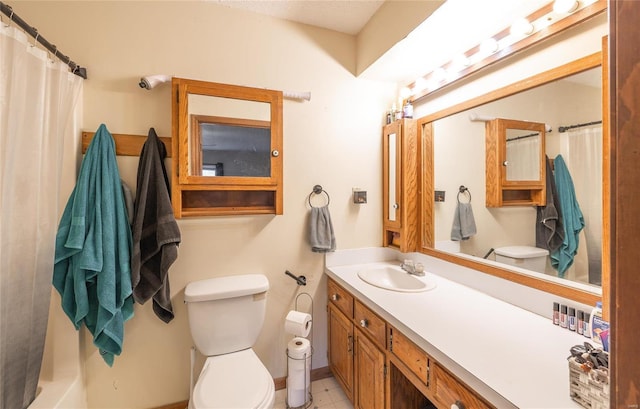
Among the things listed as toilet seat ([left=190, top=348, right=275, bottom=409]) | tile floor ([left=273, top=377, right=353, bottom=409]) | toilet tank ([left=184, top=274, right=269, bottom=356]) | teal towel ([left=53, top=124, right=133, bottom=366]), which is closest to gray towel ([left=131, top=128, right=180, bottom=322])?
teal towel ([left=53, top=124, right=133, bottom=366])

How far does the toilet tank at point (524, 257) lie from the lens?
1176mm

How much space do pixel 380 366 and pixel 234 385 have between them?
0.70m

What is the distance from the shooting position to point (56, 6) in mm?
1346

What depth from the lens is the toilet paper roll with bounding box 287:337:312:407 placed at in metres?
1.56

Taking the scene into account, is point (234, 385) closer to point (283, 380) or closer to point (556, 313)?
point (283, 380)

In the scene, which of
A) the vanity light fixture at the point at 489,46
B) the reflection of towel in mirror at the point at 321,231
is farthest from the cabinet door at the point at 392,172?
the vanity light fixture at the point at 489,46

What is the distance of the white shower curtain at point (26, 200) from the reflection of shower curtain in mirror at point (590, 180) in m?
2.06

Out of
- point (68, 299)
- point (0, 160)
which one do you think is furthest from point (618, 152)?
point (68, 299)

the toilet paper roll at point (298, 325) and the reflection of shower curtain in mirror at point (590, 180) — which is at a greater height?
the reflection of shower curtain in mirror at point (590, 180)

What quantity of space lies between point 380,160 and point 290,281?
1092 millimetres

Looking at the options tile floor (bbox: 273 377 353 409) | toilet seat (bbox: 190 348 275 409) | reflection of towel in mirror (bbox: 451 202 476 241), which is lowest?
tile floor (bbox: 273 377 353 409)

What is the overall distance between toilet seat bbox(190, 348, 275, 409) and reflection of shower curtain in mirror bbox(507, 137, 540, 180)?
156cm

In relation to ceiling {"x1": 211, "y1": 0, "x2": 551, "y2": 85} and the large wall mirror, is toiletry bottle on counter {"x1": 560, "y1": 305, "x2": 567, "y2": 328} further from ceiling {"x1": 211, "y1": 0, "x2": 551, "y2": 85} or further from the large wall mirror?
ceiling {"x1": 211, "y1": 0, "x2": 551, "y2": 85}

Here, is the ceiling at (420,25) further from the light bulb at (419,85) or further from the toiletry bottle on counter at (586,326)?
the toiletry bottle on counter at (586,326)
